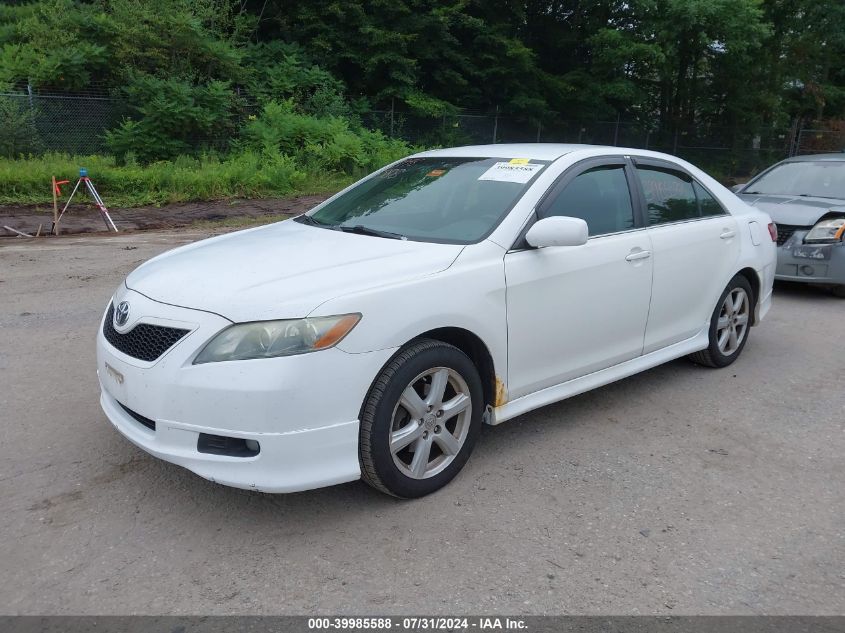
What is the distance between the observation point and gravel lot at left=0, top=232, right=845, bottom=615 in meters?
2.81

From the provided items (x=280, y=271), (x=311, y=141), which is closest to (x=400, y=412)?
(x=280, y=271)

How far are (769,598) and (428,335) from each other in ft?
5.76

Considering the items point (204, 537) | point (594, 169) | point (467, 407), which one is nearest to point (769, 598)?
point (467, 407)

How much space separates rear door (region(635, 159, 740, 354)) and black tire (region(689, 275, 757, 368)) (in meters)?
0.12

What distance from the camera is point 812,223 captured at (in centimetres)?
790

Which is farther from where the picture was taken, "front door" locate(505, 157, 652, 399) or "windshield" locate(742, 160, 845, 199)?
"windshield" locate(742, 160, 845, 199)

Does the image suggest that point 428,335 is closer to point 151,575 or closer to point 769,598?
point 151,575

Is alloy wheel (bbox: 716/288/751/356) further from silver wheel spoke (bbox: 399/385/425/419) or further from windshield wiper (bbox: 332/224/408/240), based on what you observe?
silver wheel spoke (bbox: 399/385/425/419)

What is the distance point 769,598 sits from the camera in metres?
2.84

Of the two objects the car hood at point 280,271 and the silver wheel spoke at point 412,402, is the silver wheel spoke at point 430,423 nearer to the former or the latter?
the silver wheel spoke at point 412,402

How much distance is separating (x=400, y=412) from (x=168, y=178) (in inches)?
525

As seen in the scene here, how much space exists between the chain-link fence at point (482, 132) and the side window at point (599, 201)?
48.4 feet

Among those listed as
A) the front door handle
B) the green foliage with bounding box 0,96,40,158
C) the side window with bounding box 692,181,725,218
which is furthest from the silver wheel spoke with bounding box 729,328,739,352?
the green foliage with bounding box 0,96,40,158

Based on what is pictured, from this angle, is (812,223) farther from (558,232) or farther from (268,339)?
(268,339)
